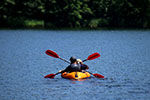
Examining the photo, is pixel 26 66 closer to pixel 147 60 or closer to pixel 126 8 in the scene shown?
pixel 147 60

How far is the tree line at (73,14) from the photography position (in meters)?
97.4

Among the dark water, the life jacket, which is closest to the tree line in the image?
the dark water

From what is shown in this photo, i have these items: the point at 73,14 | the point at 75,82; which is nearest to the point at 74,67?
the point at 75,82

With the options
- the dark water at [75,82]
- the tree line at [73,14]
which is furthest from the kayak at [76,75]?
the tree line at [73,14]

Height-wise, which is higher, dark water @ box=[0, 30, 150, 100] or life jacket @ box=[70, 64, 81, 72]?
life jacket @ box=[70, 64, 81, 72]

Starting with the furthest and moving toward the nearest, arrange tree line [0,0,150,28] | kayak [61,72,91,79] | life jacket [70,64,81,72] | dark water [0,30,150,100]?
tree line [0,0,150,28] < life jacket [70,64,81,72] < kayak [61,72,91,79] < dark water [0,30,150,100]

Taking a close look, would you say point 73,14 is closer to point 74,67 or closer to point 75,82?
point 74,67

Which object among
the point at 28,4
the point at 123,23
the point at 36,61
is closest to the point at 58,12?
the point at 28,4

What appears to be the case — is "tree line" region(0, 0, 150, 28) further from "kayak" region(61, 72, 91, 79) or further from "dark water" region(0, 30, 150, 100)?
"kayak" region(61, 72, 91, 79)

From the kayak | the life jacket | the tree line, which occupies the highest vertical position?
the life jacket

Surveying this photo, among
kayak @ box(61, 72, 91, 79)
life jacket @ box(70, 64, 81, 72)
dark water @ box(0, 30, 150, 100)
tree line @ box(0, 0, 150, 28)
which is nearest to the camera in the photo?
dark water @ box(0, 30, 150, 100)

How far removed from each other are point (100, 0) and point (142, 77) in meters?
74.0

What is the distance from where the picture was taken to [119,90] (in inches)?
912

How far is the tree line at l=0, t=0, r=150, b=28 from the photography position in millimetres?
97375
